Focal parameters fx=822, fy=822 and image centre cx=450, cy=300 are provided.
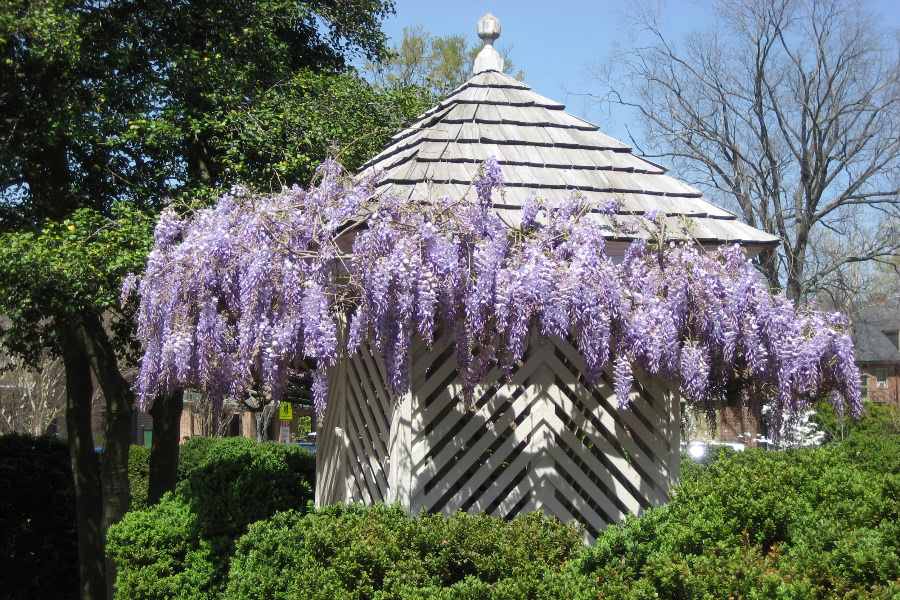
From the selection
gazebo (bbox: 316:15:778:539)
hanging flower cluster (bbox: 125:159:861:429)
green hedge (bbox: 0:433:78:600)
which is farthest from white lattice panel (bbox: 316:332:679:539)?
green hedge (bbox: 0:433:78:600)

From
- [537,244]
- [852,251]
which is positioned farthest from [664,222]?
[852,251]

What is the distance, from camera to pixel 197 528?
273 inches

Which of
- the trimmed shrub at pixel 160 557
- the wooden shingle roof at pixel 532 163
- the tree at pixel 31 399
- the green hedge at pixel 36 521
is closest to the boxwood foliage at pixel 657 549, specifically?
the trimmed shrub at pixel 160 557

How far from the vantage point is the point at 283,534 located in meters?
5.36

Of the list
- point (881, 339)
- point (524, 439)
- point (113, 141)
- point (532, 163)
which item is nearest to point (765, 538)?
point (524, 439)

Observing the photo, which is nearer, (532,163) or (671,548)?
(671,548)

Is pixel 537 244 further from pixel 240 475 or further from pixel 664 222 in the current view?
pixel 240 475

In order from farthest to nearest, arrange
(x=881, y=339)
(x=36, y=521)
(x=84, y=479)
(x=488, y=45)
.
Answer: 1. (x=881, y=339)
2. (x=36, y=521)
3. (x=84, y=479)
4. (x=488, y=45)

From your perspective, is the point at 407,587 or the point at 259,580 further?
the point at 259,580

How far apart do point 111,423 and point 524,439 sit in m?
5.78

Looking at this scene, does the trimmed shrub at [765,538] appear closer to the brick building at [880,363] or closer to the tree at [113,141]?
the tree at [113,141]

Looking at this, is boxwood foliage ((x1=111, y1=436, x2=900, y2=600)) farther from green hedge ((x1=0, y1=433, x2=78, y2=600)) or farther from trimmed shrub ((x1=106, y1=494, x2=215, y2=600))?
green hedge ((x1=0, y1=433, x2=78, y2=600))

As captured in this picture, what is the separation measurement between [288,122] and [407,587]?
613cm

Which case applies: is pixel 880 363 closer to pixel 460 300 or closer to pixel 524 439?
pixel 524 439
